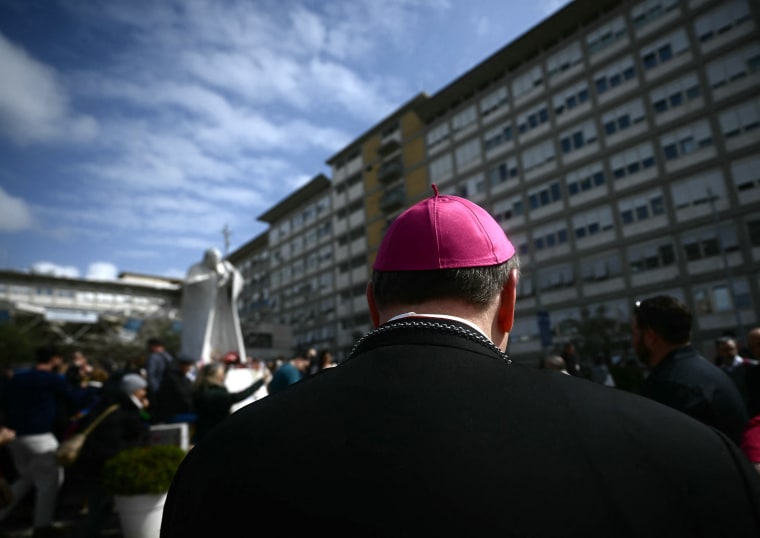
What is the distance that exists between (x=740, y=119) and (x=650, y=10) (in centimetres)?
1009

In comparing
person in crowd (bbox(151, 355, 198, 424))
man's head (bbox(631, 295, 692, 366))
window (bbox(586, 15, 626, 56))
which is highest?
window (bbox(586, 15, 626, 56))

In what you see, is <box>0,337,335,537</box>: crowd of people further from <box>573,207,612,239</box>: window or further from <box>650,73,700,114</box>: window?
<box>650,73,700,114</box>: window

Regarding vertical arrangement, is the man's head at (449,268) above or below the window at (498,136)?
below

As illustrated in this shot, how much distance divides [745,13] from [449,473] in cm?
4004

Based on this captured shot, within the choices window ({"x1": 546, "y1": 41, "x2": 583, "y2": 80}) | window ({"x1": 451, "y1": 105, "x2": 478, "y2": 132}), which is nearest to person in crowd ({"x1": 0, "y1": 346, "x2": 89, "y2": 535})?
window ({"x1": 546, "y1": 41, "x2": 583, "y2": 80})

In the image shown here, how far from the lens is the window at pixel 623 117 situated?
3425 cm

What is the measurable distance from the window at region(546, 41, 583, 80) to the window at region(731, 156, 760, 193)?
542 inches

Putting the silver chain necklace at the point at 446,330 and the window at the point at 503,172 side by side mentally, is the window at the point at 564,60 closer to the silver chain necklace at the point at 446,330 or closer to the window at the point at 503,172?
the window at the point at 503,172

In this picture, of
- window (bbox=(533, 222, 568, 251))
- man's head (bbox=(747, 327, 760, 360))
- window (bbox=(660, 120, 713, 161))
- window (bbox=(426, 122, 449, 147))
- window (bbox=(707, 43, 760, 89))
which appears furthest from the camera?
window (bbox=(426, 122, 449, 147))

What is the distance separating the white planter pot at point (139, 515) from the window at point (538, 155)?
39.0 metres

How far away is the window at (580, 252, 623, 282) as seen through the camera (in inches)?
1368

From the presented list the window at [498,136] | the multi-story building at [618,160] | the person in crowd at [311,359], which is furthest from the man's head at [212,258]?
the window at [498,136]

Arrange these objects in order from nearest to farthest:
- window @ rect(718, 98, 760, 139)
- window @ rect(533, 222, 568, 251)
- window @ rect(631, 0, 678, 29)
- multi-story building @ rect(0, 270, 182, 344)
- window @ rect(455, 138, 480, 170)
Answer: window @ rect(718, 98, 760, 139) → window @ rect(631, 0, 678, 29) → window @ rect(533, 222, 568, 251) → window @ rect(455, 138, 480, 170) → multi-story building @ rect(0, 270, 182, 344)

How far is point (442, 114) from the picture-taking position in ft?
158
